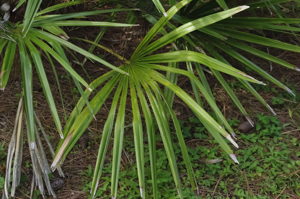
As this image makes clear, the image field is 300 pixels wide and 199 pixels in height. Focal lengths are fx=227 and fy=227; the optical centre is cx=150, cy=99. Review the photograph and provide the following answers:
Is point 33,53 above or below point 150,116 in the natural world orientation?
above

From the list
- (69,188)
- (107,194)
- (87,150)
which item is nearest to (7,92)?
(87,150)

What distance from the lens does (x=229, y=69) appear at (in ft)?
2.23

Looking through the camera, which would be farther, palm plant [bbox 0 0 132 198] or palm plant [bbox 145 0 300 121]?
palm plant [bbox 145 0 300 121]

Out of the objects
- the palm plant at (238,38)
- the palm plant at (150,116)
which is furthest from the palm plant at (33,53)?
the palm plant at (238,38)

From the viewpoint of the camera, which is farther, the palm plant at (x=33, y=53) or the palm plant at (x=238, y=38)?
the palm plant at (x=238, y=38)

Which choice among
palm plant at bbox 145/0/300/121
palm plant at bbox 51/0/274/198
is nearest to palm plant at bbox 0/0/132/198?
palm plant at bbox 51/0/274/198

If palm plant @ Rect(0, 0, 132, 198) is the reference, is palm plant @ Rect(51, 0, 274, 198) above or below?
below

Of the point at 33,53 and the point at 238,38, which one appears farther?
the point at 238,38

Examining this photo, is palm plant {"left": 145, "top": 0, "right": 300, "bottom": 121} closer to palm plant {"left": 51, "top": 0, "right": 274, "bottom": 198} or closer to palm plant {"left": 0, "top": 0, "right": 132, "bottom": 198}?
palm plant {"left": 51, "top": 0, "right": 274, "bottom": 198}

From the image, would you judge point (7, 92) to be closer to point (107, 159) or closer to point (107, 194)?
point (107, 159)

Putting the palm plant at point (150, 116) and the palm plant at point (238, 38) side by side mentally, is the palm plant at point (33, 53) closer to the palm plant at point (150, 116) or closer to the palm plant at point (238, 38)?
the palm plant at point (150, 116)

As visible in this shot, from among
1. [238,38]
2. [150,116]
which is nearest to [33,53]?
[150,116]

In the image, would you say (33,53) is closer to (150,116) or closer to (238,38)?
(150,116)

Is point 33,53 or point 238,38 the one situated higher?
point 33,53
